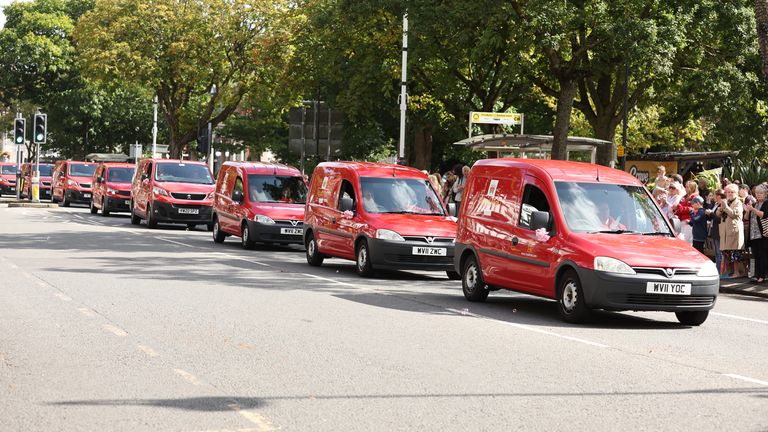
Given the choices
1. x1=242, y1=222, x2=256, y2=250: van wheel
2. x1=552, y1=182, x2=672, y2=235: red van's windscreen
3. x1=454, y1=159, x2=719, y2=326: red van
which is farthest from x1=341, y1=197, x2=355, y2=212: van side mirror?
x1=552, y1=182, x2=672, y2=235: red van's windscreen

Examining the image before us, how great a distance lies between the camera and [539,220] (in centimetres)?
1423

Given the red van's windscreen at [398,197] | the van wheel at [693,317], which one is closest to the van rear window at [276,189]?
the red van's windscreen at [398,197]

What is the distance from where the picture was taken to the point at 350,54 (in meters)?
42.9

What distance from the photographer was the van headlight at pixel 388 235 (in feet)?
63.7

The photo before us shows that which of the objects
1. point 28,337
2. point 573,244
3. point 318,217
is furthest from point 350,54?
point 28,337

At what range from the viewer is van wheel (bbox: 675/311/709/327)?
1401 centimetres

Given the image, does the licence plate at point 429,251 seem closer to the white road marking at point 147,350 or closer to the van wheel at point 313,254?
the van wheel at point 313,254

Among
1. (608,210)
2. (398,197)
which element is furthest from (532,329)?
(398,197)

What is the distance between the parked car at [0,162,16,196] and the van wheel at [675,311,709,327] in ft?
191

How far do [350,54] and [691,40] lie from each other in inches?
576

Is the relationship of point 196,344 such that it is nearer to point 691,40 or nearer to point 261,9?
point 691,40

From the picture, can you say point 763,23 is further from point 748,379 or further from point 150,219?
point 150,219

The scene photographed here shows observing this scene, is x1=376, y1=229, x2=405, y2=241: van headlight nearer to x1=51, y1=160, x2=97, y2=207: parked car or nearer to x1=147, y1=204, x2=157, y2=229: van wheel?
x1=147, y1=204, x2=157, y2=229: van wheel

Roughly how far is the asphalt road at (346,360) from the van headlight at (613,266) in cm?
62
